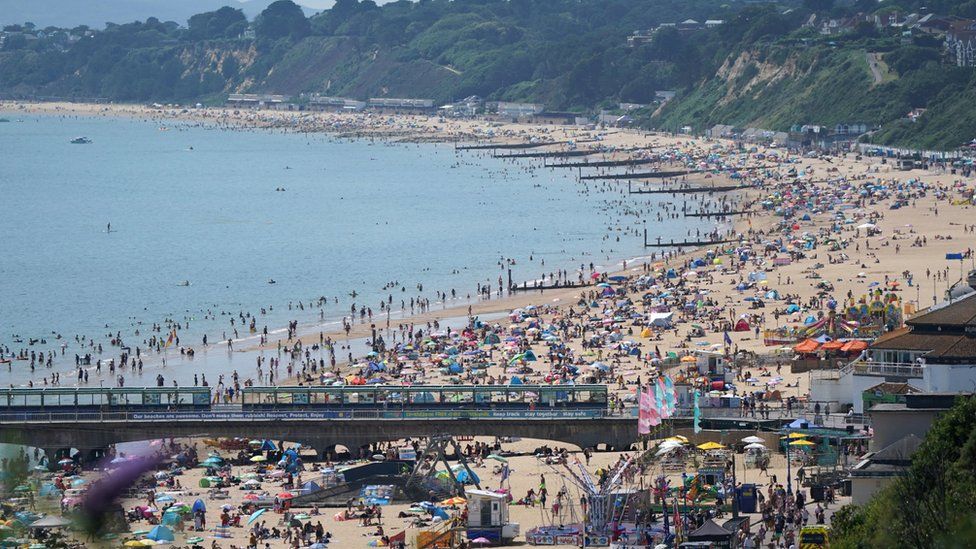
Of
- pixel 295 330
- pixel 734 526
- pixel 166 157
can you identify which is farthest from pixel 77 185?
pixel 734 526

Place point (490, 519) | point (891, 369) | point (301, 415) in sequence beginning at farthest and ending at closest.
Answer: point (301, 415) < point (891, 369) < point (490, 519)

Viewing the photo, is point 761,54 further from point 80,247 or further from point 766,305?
point 766,305

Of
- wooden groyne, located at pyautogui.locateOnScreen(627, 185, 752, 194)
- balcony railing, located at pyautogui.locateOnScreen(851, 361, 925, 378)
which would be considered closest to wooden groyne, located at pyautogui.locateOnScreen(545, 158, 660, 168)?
wooden groyne, located at pyautogui.locateOnScreen(627, 185, 752, 194)

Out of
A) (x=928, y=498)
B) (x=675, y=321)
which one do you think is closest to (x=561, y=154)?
(x=675, y=321)

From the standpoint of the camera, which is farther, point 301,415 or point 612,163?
point 612,163

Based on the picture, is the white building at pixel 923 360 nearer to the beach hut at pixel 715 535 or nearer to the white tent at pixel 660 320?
the beach hut at pixel 715 535

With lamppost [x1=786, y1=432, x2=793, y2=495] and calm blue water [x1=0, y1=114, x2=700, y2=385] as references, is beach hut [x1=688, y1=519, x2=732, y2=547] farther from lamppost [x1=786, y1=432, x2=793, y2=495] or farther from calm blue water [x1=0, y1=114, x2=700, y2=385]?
calm blue water [x1=0, y1=114, x2=700, y2=385]

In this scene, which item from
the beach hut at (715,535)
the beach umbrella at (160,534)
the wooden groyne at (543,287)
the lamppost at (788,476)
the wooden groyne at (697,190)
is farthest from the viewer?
the wooden groyne at (697,190)

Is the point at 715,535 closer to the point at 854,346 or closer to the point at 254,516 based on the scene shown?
the point at 254,516

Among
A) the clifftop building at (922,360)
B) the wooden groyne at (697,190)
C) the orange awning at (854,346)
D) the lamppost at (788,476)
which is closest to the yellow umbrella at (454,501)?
the lamppost at (788,476)
